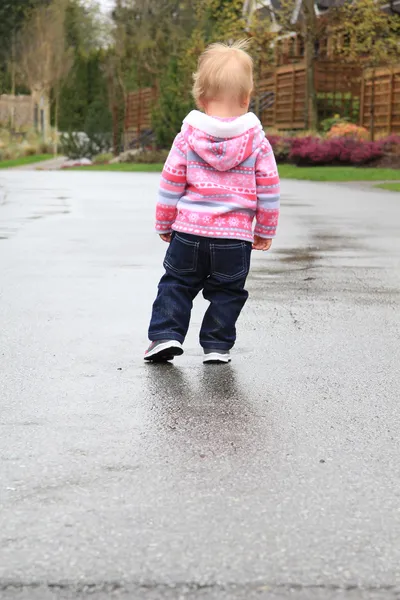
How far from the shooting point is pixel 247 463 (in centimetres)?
384

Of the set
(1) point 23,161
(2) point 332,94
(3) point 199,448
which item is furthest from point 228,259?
(1) point 23,161

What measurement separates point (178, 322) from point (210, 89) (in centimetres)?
107

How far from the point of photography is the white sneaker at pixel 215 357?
18.4ft

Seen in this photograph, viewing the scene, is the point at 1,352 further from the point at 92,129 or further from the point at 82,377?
the point at 92,129

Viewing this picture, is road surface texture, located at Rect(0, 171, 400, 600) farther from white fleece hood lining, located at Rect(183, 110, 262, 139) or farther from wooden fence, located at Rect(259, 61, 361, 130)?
wooden fence, located at Rect(259, 61, 361, 130)

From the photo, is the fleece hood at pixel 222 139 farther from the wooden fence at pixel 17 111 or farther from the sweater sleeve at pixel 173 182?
the wooden fence at pixel 17 111

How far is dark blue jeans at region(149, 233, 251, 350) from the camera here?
221 inches

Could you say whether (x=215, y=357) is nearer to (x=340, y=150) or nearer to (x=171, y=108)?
(x=340, y=150)

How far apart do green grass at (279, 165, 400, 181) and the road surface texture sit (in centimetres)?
1916

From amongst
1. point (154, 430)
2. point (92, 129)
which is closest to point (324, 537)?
point (154, 430)

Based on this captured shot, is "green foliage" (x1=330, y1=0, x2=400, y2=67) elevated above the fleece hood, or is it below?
above

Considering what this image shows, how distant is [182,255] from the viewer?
564cm

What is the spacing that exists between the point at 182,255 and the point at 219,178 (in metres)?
0.39

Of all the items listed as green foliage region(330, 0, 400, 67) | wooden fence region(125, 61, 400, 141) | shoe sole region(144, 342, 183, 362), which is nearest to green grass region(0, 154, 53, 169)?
wooden fence region(125, 61, 400, 141)
